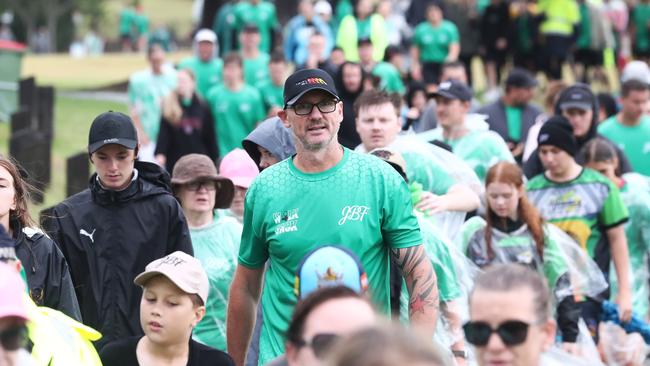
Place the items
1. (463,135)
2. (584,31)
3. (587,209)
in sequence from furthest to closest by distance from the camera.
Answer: (584,31), (463,135), (587,209)

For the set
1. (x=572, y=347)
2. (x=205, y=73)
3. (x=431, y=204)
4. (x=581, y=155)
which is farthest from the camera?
(x=205, y=73)

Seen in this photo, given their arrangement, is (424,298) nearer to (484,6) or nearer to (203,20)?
(484,6)

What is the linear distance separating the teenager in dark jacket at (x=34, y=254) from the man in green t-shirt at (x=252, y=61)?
36.8ft

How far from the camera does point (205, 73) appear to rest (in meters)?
18.7

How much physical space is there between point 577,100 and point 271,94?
5.58 metres

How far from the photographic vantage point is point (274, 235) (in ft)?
21.4

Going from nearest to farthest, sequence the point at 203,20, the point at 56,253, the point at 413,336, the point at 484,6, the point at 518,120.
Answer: the point at 413,336
the point at 56,253
the point at 518,120
the point at 484,6
the point at 203,20

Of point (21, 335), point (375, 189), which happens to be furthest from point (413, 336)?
point (375, 189)

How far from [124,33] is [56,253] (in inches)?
2057

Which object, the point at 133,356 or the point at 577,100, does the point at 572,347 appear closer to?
the point at 133,356

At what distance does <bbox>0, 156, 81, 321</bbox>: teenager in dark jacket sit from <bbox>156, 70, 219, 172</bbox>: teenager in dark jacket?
7.14 meters

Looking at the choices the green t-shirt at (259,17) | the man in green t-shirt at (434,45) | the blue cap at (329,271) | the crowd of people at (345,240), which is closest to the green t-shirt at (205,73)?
the crowd of people at (345,240)

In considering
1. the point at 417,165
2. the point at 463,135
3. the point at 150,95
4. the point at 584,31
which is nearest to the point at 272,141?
the point at 417,165

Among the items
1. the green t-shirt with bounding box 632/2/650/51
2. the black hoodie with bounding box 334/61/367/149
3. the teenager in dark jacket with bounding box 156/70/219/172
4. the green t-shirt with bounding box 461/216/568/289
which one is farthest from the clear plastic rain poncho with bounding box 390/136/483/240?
the green t-shirt with bounding box 632/2/650/51
